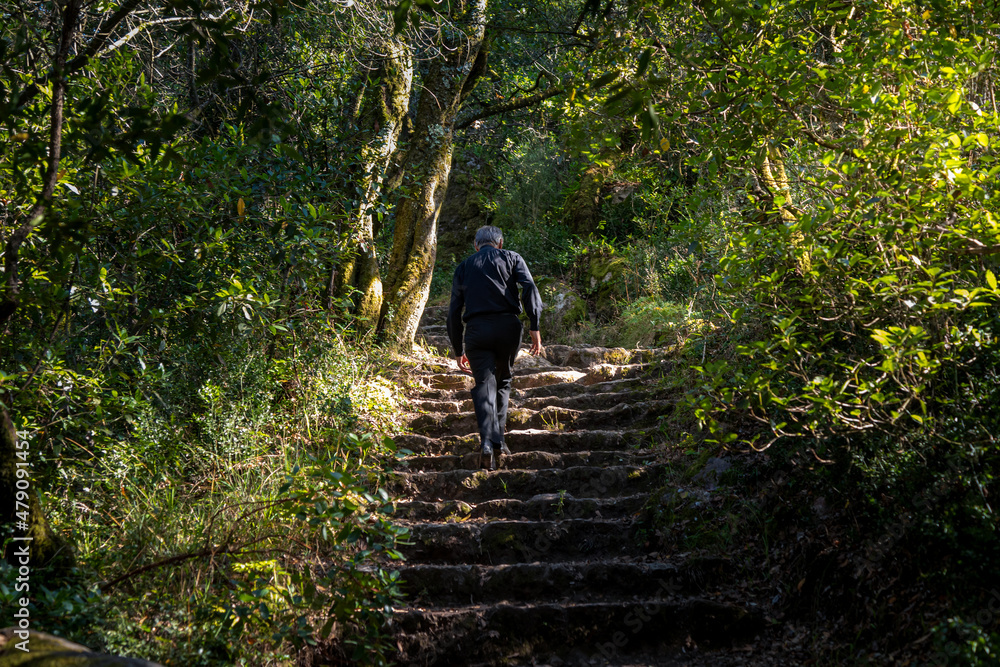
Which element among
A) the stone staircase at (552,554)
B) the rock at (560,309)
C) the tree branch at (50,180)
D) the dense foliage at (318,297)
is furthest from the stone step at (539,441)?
the rock at (560,309)

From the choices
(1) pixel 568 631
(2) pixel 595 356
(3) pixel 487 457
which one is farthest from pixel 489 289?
(2) pixel 595 356

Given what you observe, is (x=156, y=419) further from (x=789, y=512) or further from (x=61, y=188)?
(x=789, y=512)

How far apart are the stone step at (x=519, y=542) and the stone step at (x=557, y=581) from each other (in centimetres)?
33

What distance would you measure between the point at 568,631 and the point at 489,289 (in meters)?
3.00

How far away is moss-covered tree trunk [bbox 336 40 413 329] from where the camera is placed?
23.9 ft

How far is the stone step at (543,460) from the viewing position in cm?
585

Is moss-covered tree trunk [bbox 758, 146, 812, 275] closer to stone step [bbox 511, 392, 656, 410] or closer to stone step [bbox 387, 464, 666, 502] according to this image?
stone step [bbox 387, 464, 666, 502]

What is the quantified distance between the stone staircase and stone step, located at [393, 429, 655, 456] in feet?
0.04

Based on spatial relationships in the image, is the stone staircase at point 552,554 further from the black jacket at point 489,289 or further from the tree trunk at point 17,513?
the tree trunk at point 17,513

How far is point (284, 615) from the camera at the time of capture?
3.62 metres

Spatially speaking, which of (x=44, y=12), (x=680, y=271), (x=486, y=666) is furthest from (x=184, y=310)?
(x=680, y=271)

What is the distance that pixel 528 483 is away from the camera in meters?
5.57

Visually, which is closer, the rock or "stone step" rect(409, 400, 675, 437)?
"stone step" rect(409, 400, 675, 437)

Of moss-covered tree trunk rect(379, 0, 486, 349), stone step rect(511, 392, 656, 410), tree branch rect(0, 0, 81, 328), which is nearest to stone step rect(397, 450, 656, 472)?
stone step rect(511, 392, 656, 410)
